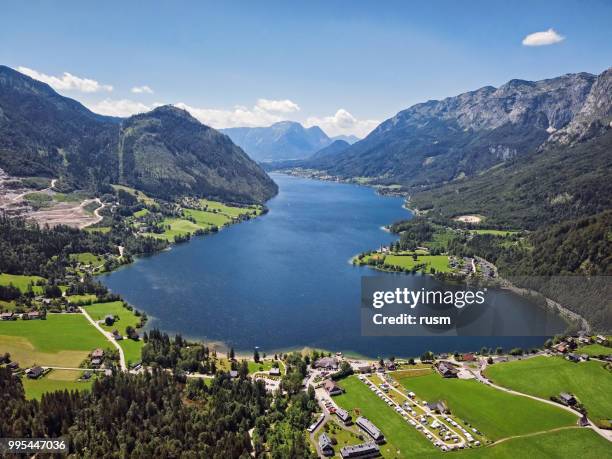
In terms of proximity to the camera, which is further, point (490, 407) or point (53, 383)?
point (53, 383)

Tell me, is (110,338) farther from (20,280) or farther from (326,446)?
(326,446)

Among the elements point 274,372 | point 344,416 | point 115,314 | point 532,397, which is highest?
point 115,314

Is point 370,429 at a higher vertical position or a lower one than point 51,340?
lower

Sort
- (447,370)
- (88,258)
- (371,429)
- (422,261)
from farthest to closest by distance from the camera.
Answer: (422,261) → (88,258) → (447,370) → (371,429)

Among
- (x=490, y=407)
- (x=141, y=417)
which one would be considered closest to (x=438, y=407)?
(x=490, y=407)

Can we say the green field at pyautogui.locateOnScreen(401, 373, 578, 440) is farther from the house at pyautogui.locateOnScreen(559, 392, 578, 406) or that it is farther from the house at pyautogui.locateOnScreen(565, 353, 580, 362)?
the house at pyautogui.locateOnScreen(565, 353, 580, 362)

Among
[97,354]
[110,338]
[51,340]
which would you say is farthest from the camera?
[110,338]

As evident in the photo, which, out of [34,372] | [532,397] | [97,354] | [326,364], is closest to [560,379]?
[532,397]
